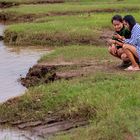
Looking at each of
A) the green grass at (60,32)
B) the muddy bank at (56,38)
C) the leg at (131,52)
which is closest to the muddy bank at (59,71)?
the leg at (131,52)

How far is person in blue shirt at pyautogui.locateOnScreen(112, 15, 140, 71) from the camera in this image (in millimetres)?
11609

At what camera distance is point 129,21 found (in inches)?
456

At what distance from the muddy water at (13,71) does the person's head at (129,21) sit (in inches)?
103

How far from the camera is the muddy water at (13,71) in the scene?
367 inches

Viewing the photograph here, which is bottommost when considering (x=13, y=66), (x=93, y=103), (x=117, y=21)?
(x=13, y=66)

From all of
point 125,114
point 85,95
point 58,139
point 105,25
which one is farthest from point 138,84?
point 105,25

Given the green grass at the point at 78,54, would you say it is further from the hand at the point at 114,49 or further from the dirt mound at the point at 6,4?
the dirt mound at the point at 6,4

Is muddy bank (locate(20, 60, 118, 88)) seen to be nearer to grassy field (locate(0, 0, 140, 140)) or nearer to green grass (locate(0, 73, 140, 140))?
grassy field (locate(0, 0, 140, 140))

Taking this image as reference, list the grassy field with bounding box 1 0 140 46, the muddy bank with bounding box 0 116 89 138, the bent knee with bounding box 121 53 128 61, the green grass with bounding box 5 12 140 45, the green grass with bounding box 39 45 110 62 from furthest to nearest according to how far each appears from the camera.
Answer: the grassy field with bounding box 1 0 140 46 < the green grass with bounding box 5 12 140 45 < the green grass with bounding box 39 45 110 62 < the bent knee with bounding box 121 53 128 61 < the muddy bank with bounding box 0 116 89 138

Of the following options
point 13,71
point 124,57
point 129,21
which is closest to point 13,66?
point 13,71

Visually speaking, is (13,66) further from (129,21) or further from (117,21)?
(129,21)

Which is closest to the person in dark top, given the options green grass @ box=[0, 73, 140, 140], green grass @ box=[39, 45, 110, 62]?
green grass @ box=[0, 73, 140, 140]

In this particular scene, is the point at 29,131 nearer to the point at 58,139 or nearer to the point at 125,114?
the point at 58,139

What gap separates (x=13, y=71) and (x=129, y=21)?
412 cm
